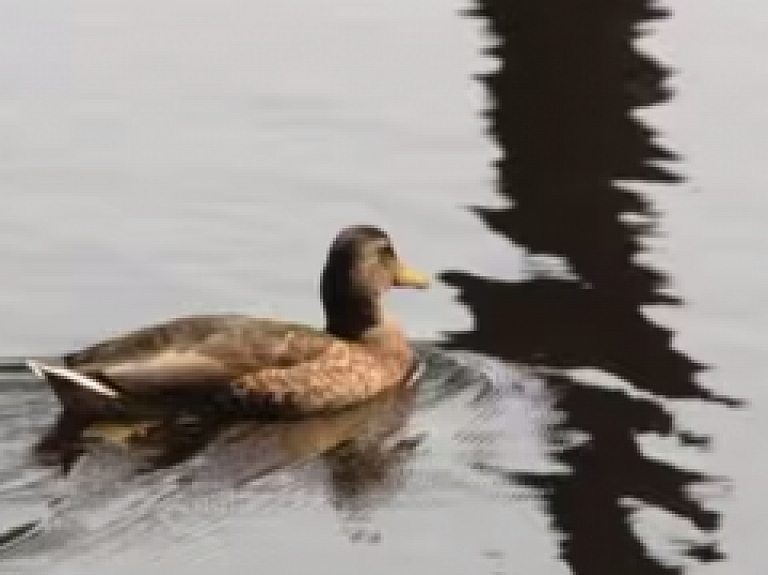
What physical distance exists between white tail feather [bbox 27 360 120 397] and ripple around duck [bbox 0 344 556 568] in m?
0.15

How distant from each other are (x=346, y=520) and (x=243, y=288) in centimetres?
256

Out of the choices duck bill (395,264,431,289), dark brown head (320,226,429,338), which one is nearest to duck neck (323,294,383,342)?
dark brown head (320,226,429,338)

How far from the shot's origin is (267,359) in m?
10.9

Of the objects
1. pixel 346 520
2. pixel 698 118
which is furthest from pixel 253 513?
pixel 698 118

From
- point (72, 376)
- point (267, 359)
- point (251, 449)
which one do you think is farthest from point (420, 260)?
point (72, 376)

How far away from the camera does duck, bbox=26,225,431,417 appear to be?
1053 centimetres

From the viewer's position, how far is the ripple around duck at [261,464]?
925 centimetres

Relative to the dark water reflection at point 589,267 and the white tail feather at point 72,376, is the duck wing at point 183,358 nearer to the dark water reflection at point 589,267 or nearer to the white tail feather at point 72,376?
the white tail feather at point 72,376

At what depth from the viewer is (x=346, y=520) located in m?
9.52

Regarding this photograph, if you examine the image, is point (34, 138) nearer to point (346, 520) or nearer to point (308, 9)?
point (308, 9)

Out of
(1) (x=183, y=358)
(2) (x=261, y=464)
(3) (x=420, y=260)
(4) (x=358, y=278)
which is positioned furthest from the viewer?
A: (3) (x=420, y=260)

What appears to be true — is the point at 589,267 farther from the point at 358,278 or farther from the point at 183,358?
the point at 183,358

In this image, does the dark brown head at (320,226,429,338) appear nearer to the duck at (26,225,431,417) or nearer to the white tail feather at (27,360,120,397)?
the duck at (26,225,431,417)

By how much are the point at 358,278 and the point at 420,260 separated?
3.00 ft
